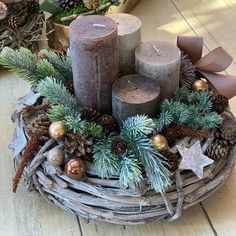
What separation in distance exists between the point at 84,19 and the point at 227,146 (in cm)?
29

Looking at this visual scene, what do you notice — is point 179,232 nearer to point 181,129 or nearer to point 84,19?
point 181,129

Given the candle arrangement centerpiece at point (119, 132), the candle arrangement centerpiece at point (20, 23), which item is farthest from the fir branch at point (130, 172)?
the candle arrangement centerpiece at point (20, 23)

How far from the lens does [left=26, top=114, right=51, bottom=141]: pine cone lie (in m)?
0.77

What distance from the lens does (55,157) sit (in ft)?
2.43

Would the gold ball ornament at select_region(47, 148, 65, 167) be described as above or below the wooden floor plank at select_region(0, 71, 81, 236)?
above

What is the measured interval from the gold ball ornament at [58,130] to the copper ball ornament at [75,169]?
40 mm

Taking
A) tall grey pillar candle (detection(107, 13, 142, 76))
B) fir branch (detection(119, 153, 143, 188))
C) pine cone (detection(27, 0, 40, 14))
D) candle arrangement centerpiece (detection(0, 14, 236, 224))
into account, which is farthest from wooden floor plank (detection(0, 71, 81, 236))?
pine cone (detection(27, 0, 40, 14))

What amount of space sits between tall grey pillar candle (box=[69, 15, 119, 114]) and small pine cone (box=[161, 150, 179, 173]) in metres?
0.13

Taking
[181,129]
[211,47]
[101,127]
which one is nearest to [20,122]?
[101,127]

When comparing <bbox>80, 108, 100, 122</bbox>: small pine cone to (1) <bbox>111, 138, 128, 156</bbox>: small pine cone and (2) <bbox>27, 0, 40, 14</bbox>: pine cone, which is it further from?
(2) <bbox>27, 0, 40, 14</bbox>: pine cone

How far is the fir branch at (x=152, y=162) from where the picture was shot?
72 centimetres

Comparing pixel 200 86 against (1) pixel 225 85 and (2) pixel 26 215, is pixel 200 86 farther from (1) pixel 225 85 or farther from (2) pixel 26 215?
(2) pixel 26 215

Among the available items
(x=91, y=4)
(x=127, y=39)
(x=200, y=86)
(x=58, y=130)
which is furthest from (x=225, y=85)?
(x=91, y=4)

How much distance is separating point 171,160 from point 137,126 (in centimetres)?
7
